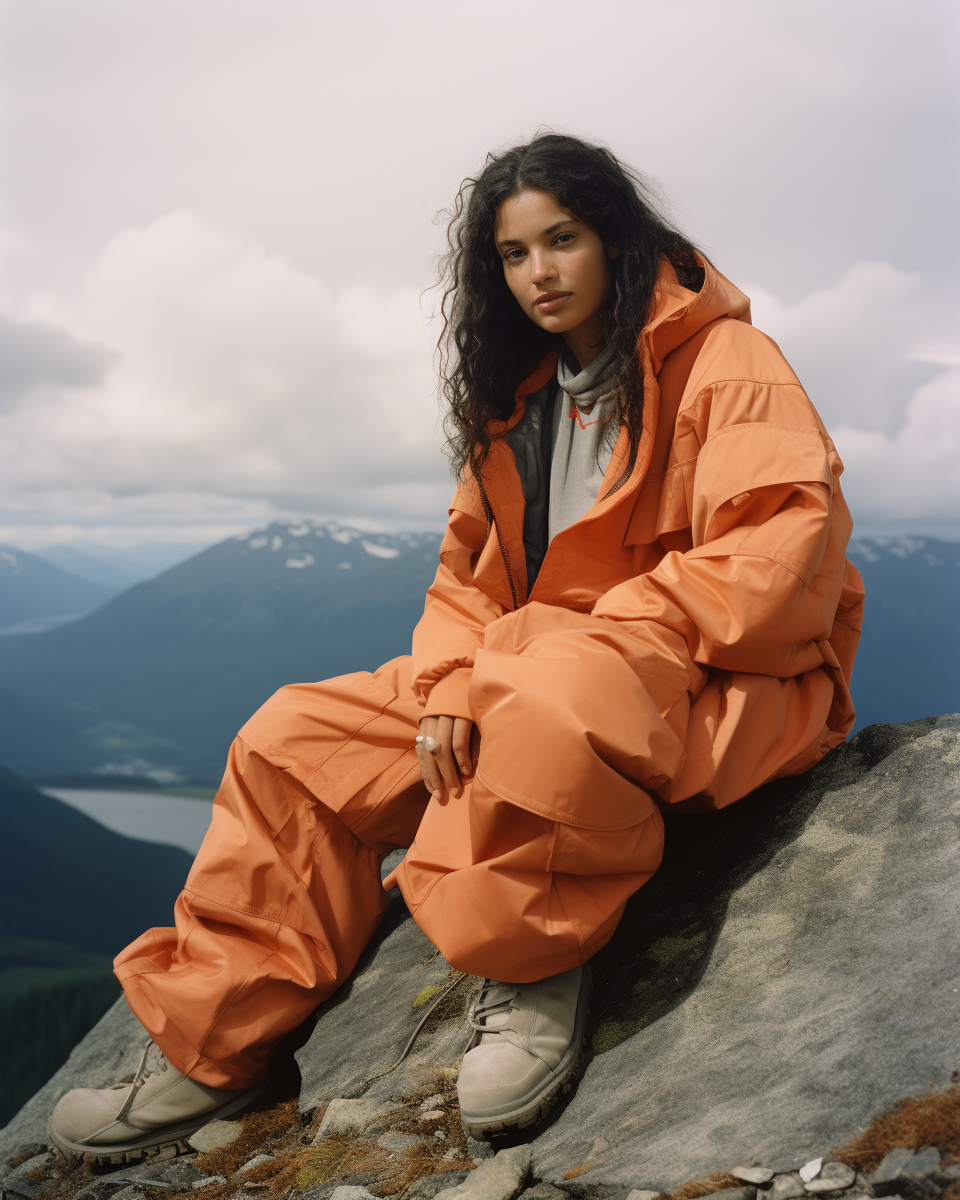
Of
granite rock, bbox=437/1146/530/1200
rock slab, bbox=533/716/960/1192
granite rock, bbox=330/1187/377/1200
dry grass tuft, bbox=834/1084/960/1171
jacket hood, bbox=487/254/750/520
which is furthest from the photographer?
jacket hood, bbox=487/254/750/520

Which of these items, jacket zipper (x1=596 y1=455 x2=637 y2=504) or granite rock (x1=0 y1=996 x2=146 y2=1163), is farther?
granite rock (x1=0 y1=996 x2=146 y2=1163)

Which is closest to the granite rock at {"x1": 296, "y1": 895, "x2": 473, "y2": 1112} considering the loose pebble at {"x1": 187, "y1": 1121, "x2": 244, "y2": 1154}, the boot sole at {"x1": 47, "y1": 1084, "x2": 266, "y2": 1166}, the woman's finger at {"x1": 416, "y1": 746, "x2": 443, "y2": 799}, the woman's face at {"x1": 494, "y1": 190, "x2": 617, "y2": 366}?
the loose pebble at {"x1": 187, "y1": 1121, "x2": 244, "y2": 1154}

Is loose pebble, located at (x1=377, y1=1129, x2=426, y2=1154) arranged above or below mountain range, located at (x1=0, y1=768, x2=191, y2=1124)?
above

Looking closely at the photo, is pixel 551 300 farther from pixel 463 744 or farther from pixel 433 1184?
pixel 433 1184

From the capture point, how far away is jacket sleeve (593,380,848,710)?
1860 millimetres

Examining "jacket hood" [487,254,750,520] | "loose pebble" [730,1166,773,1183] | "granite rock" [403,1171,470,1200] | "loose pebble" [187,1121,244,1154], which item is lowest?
"loose pebble" [187,1121,244,1154]

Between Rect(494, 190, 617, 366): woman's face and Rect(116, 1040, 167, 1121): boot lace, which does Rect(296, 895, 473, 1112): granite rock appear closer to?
Rect(116, 1040, 167, 1121): boot lace

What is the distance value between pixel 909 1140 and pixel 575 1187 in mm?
617

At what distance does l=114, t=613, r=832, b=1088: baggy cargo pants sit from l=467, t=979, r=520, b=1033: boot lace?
0.14 metres

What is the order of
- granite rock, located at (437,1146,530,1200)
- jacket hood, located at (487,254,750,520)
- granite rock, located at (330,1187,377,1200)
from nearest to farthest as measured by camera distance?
granite rock, located at (437,1146,530,1200), granite rock, located at (330,1187,377,1200), jacket hood, located at (487,254,750,520)

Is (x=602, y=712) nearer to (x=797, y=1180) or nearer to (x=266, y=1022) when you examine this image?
(x=797, y=1180)

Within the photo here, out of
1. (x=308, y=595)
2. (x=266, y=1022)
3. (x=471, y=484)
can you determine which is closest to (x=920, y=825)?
(x=471, y=484)

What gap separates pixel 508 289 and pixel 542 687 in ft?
5.30

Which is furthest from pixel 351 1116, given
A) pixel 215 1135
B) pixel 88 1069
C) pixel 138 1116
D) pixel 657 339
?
pixel 657 339
